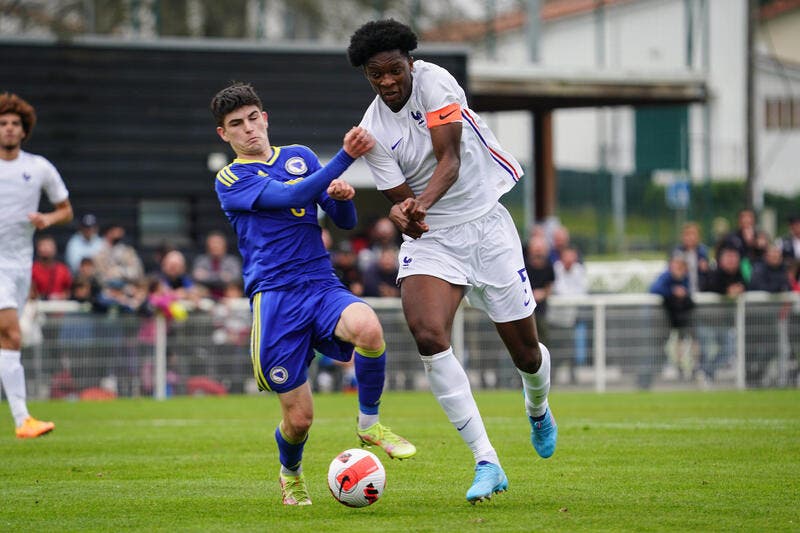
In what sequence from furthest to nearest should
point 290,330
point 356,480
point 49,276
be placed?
point 49,276 < point 290,330 < point 356,480

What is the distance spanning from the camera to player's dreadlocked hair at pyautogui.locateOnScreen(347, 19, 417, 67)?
7449 mm

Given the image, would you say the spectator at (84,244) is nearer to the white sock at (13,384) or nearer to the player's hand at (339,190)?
the white sock at (13,384)

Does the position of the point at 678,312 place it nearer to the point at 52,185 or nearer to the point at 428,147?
the point at 52,185

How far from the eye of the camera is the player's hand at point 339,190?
729 centimetres

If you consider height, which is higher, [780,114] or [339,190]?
[780,114]

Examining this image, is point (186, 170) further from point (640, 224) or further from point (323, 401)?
point (640, 224)

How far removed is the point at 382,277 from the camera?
18641mm

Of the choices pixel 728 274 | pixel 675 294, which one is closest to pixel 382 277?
pixel 675 294

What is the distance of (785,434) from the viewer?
11.0 m

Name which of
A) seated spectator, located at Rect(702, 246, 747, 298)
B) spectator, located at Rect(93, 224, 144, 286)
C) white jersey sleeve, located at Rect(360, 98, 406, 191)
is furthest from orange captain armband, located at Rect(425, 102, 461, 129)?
Answer: seated spectator, located at Rect(702, 246, 747, 298)

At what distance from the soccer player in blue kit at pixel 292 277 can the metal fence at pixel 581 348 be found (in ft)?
32.6

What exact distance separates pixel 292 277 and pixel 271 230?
0.30 meters

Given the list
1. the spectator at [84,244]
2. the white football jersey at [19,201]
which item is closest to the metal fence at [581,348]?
the spectator at [84,244]

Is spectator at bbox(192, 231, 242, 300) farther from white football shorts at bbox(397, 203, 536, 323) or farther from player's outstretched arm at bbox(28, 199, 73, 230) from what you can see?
white football shorts at bbox(397, 203, 536, 323)
